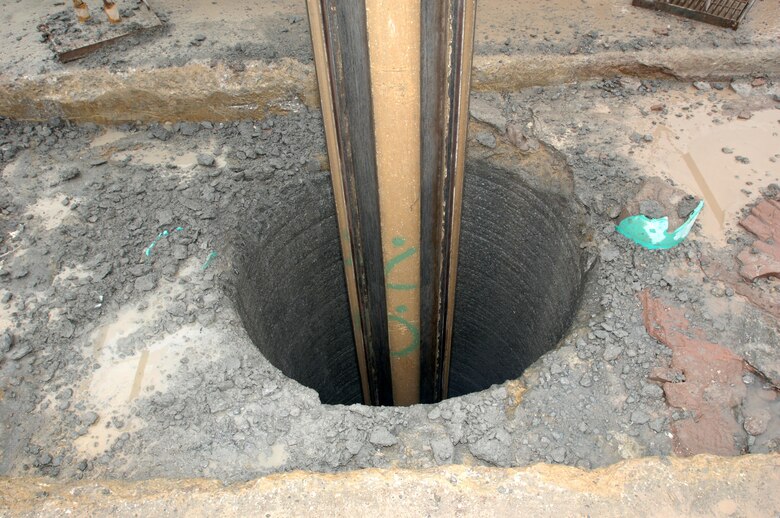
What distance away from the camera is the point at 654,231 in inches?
117

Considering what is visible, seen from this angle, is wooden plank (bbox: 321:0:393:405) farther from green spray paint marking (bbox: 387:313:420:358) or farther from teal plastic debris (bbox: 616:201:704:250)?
teal plastic debris (bbox: 616:201:704:250)

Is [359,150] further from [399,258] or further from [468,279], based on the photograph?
[468,279]

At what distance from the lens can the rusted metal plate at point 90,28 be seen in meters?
3.75

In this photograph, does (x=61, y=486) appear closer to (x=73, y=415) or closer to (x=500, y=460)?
(x=73, y=415)

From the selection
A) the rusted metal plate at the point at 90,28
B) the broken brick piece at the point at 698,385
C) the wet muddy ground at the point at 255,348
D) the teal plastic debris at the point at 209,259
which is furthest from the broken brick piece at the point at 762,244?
the rusted metal plate at the point at 90,28

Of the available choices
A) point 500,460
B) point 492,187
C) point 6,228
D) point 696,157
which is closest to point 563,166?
point 492,187

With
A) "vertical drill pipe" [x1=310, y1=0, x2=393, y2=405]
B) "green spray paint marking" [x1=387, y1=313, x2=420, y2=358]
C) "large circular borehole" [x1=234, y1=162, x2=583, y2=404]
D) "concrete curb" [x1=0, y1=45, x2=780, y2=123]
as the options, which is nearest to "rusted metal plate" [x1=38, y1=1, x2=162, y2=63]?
"concrete curb" [x1=0, y1=45, x2=780, y2=123]

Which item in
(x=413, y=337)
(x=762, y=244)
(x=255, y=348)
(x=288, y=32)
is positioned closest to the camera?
(x=255, y=348)

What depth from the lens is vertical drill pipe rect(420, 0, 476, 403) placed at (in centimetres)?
219

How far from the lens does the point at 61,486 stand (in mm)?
2137

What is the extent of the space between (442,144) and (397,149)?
0.63 feet

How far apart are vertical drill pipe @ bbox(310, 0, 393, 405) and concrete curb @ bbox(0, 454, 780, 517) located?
1.19 metres

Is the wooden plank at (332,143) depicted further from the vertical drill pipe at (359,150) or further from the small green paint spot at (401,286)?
the small green paint spot at (401,286)

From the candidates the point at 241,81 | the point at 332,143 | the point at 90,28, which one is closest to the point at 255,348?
the point at 332,143
